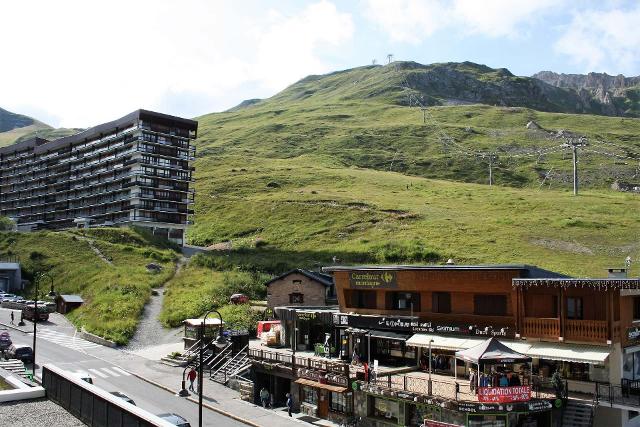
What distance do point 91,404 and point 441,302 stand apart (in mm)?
28478

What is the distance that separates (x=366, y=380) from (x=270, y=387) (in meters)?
11.3

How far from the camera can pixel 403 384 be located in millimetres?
36438

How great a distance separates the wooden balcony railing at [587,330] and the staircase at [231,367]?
81.9ft

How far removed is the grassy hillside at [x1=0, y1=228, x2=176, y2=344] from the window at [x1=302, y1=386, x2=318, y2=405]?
27571mm

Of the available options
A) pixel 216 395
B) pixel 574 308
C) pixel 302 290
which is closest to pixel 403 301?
pixel 574 308

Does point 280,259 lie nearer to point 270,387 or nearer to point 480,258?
point 480,258

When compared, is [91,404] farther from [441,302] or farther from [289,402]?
[441,302]

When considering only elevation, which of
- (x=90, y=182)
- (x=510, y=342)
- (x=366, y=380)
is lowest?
(x=366, y=380)

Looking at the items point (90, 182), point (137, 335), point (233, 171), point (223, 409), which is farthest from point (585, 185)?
point (223, 409)

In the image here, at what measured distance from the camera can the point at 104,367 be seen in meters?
53.6

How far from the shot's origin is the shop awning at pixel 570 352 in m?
32.9

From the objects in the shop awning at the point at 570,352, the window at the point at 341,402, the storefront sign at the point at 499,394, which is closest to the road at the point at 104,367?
the window at the point at 341,402

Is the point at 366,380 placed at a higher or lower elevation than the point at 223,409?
higher

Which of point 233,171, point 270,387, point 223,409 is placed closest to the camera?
point 223,409
